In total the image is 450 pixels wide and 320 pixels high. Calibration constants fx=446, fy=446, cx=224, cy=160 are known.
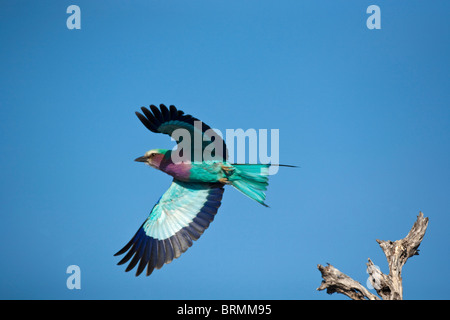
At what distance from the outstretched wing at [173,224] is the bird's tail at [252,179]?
1.35 feet

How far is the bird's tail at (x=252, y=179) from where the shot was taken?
253 inches

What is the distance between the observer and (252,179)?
21.3 ft

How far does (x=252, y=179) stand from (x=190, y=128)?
1.16 metres

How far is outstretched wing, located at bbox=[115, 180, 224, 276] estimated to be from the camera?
262 inches

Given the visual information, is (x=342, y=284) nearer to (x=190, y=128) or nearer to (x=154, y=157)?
(x=190, y=128)

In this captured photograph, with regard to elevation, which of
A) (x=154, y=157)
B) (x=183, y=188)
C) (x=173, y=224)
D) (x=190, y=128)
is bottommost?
(x=173, y=224)

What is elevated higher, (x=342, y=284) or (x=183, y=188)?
(x=183, y=188)

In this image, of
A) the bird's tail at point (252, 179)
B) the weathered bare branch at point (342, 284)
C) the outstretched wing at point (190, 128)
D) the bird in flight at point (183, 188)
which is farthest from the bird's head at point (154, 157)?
the weathered bare branch at point (342, 284)

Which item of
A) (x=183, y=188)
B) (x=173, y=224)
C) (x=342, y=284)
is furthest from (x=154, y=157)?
(x=342, y=284)

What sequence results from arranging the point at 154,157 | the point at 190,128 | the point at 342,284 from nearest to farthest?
the point at 342,284, the point at 190,128, the point at 154,157
